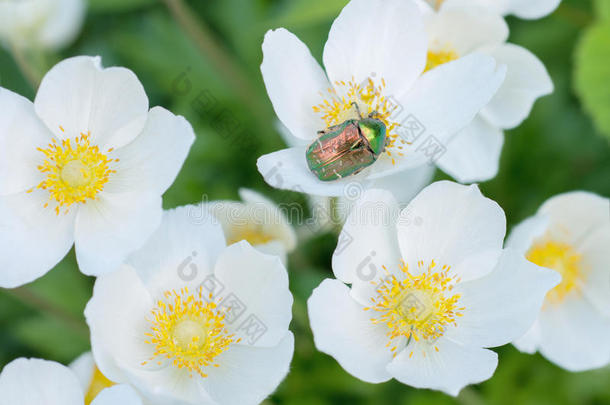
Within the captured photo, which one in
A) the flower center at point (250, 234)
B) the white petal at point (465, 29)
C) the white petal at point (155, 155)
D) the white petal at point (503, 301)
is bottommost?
the white petal at point (503, 301)

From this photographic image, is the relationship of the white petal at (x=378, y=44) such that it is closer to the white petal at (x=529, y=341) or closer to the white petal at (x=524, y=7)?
the white petal at (x=524, y=7)

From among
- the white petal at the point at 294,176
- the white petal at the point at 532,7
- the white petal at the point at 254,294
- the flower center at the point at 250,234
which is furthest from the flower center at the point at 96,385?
the white petal at the point at 532,7

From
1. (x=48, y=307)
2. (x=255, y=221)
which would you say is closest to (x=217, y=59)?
(x=255, y=221)

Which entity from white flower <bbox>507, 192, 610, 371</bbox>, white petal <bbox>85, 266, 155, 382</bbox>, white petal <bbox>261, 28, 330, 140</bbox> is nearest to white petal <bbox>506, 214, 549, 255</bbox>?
white flower <bbox>507, 192, 610, 371</bbox>

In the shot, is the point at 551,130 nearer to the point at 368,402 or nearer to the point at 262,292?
the point at 368,402

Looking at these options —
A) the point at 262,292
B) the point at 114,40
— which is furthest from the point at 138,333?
the point at 114,40

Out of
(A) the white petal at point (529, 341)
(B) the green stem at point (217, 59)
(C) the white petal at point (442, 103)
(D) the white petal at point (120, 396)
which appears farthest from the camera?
(B) the green stem at point (217, 59)
